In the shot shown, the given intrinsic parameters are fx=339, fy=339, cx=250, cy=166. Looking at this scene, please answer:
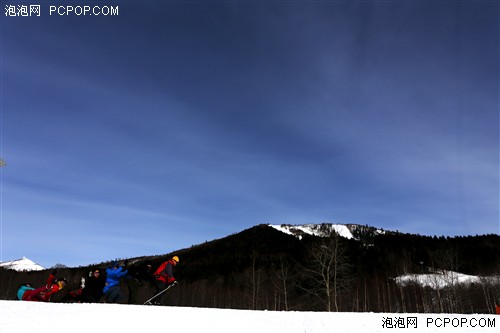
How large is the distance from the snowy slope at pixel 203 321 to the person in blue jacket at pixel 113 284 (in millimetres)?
3164

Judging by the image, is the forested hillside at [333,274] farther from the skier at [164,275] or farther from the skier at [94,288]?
the skier at [94,288]

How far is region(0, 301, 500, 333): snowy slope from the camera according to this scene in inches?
316

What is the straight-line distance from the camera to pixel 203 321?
8867 mm

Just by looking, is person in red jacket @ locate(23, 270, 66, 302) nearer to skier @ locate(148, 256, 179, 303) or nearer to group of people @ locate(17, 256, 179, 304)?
group of people @ locate(17, 256, 179, 304)

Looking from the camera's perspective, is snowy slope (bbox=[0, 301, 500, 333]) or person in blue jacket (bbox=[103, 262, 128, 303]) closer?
snowy slope (bbox=[0, 301, 500, 333])

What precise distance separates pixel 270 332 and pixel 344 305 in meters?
77.7

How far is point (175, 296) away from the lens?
97.8m

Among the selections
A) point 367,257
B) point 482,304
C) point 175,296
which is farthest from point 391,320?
point 367,257

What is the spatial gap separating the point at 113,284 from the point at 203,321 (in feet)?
22.6

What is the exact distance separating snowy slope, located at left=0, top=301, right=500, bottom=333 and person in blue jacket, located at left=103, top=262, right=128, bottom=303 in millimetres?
3164

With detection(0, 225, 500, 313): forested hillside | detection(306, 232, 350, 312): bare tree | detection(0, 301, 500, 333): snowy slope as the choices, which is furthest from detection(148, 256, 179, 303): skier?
detection(0, 225, 500, 313): forested hillside

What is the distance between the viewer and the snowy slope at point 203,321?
316 inches

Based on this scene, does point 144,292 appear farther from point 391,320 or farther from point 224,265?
point 391,320

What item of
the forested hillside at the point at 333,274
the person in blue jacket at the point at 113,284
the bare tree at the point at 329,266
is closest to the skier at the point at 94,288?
the person in blue jacket at the point at 113,284
